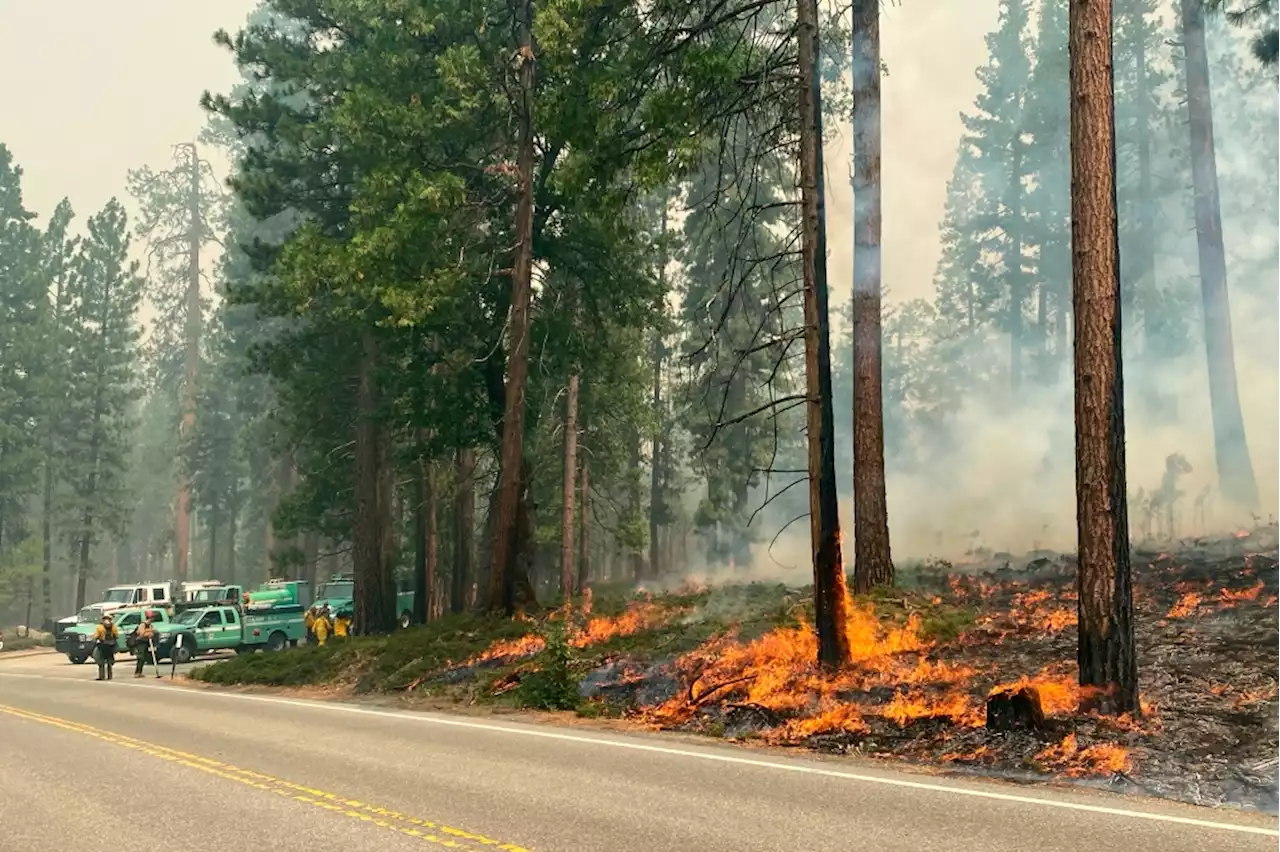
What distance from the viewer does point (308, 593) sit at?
169 ft

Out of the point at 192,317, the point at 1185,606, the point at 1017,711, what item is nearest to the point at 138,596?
the point at 192,317

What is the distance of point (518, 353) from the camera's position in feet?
71.6

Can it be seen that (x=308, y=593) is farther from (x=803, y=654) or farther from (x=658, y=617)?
(x=803, y=654)

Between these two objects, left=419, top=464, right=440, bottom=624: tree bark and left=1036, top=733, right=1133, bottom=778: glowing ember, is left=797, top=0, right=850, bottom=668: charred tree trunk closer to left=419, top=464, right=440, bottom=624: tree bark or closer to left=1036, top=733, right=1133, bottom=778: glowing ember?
left=1036, top=733, right=1133, bottom=778: glowing ember

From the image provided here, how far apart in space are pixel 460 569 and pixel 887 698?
23.1 meters

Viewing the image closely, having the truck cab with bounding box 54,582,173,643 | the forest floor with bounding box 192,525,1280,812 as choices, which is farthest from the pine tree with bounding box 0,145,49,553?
the forest floor with bounding box 192,525,1280,812

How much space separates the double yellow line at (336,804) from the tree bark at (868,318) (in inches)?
397

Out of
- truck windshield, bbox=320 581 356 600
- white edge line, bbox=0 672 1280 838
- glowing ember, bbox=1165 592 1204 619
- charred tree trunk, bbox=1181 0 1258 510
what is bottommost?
white edge line, bbox=0 672 1280 838

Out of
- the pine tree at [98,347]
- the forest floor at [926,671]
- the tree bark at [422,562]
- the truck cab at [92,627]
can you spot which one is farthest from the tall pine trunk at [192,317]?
the forest floor at [926,671]

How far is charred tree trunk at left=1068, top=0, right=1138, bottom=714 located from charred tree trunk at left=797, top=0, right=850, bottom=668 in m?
3.56

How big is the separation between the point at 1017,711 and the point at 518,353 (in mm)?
14219

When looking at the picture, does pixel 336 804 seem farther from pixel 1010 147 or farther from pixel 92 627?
pixel 1010 147

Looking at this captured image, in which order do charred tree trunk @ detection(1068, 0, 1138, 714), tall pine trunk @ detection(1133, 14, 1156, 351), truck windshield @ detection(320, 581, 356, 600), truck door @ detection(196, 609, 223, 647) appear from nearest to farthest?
charred tree trunk @ detection(1068, 0, 1138, 714)
truck door @ detection(196, 609, 223, 647)
truck windshield @ detection(320, 581, 356, 600)
tall pine trunk @ detection(1133, 14, 1156, 351)

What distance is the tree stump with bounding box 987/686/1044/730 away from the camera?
9695 mm
